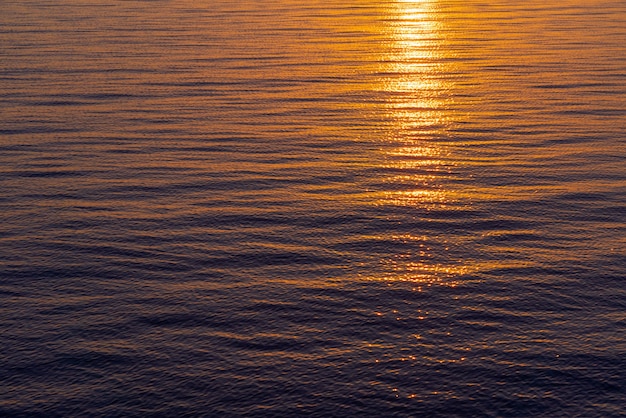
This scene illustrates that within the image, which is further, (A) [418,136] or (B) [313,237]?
(A) [418,136]

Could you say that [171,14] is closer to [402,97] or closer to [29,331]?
[402,97]

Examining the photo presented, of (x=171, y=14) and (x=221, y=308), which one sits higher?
(x=171, y=14)

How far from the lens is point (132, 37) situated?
123 feet

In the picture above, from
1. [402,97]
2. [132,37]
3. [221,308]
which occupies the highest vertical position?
[132,37]

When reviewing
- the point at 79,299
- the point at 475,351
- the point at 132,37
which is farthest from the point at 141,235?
the point at 132,37

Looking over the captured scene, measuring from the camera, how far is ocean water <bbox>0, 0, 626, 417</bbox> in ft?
36.2

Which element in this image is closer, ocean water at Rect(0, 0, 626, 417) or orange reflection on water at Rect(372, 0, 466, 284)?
ocean water at Rect(0, 0, 626, 417)

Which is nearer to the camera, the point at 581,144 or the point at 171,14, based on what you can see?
the point at 581,144

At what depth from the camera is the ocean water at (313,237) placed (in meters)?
11.0

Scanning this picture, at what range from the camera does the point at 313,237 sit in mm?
15594

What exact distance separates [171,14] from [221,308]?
114ft

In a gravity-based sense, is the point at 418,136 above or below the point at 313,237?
above

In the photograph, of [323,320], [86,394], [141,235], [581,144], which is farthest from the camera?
[581,144]

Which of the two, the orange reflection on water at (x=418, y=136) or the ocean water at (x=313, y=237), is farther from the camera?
the orange reflection on water at (x=418, y=136)
